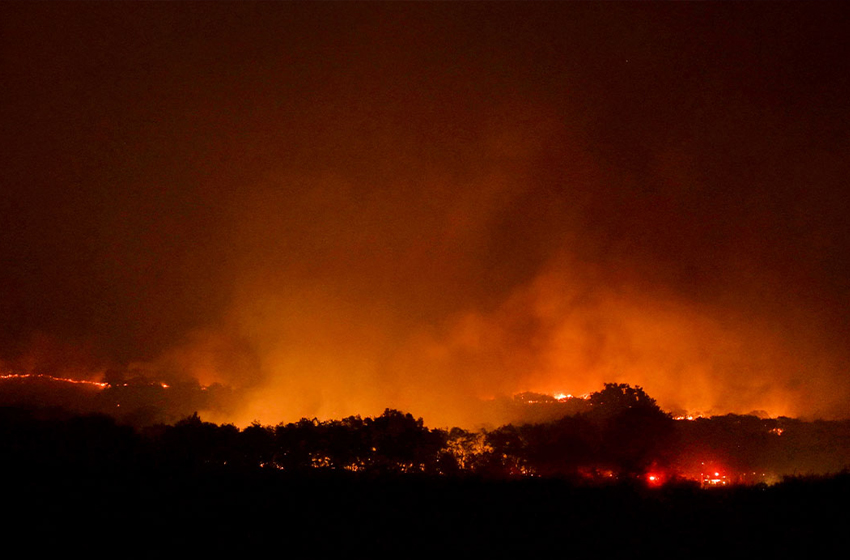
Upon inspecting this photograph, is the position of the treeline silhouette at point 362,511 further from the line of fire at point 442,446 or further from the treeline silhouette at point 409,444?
the line of fire at point 442,446

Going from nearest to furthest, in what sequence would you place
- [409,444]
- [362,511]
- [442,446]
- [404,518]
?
[404,518]
[362,511]
[409,444]
[442,446]

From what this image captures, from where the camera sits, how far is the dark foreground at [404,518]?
10609 millimetres

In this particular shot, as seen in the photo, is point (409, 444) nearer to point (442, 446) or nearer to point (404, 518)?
point (442, 446)

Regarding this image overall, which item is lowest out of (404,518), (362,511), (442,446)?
(404,518)

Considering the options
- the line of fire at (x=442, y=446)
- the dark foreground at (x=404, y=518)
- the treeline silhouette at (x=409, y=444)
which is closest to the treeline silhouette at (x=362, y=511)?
the dark foreground at (x=404, y=518)

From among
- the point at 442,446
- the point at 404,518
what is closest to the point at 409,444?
the point at 442,446

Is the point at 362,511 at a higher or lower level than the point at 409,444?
lower

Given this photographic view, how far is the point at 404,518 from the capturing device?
12086 millimetres

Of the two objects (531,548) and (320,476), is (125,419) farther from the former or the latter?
(531,548)

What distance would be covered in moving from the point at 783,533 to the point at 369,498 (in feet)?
25.5

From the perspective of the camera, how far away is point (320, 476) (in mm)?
16266

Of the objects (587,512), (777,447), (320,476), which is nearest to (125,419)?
(320,476)

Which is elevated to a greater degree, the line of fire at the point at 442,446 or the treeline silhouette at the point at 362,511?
the line of fire at the point at 442,446

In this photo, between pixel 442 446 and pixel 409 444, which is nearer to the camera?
pixel 409 444
